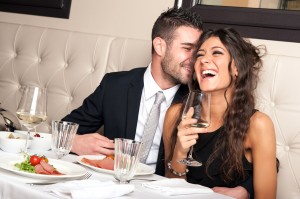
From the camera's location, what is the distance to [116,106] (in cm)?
253

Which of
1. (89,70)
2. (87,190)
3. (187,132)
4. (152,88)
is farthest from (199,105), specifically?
(89,70)

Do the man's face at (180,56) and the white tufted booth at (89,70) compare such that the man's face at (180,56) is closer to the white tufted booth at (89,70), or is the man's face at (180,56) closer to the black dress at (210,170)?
the white tufted booth at (89,70)

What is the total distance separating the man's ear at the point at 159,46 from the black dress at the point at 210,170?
680 millimetres

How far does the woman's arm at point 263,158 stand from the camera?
6.54 feet

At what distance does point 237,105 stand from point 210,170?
0.33 metres

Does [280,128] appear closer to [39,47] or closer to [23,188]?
[23,188]

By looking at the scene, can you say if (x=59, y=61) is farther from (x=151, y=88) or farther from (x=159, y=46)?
(x=151, y=88)

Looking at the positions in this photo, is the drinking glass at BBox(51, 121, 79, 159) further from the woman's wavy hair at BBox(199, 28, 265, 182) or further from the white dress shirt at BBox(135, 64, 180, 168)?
the white dress shirt at BBox(135, 64, 180, 168)

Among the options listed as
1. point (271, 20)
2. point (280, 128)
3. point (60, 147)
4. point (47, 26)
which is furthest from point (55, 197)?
point (47, 26)

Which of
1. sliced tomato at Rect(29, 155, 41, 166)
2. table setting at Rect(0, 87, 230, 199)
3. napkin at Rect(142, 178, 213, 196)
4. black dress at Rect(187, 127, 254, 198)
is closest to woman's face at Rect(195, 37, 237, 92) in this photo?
black dress at Rect(187, 127, 254, 198)

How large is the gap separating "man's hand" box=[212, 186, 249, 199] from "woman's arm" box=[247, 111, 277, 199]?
0.06 metres

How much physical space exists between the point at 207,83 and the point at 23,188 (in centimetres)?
113

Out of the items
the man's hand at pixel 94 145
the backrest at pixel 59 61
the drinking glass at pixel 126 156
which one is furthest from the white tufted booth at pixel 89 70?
the drinking glass at pixel 126 156

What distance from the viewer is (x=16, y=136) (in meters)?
1.80
